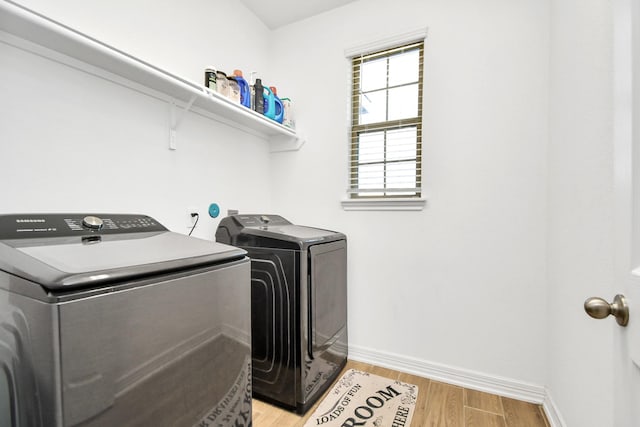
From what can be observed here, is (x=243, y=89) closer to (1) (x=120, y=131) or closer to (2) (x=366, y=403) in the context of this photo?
(1) (x=120, y=131)

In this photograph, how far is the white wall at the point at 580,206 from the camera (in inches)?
40.7

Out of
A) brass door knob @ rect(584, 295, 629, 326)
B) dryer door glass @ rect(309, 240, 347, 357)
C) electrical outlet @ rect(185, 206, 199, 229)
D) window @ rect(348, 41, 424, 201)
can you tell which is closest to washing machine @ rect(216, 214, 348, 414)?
dryer door glass @ rect(309, 240, 347, 357)

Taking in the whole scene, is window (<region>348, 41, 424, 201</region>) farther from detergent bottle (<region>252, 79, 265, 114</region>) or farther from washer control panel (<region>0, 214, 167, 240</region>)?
washer control panel (<region>0, 214, 167, 240</region>)

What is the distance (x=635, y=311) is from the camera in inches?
21.1

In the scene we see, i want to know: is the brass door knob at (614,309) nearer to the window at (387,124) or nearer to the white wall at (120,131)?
the window at (387,124)

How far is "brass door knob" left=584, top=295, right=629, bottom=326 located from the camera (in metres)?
0.57

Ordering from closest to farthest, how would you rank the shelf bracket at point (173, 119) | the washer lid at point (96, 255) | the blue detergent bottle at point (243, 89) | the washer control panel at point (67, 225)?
the washer lid at point (96, 255)
the washer control panel at point (67, 225)
the shelf bracket at point (173, 119)
the blue detergent bottle at point (243, 89)

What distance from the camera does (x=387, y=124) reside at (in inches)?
87.8

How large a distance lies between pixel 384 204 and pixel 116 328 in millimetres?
1777

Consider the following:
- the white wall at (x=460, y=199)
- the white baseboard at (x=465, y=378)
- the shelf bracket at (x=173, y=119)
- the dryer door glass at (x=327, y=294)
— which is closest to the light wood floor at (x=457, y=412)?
the white baseboard at (x=465, y=378)

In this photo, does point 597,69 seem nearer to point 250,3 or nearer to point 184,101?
point 184,101

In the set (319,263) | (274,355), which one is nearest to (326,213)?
(319,263)

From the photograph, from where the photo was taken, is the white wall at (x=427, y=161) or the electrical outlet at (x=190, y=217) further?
the electrical outlet at (x=190, y=217)

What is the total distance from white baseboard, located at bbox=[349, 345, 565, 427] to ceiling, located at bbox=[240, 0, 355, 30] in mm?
2742
